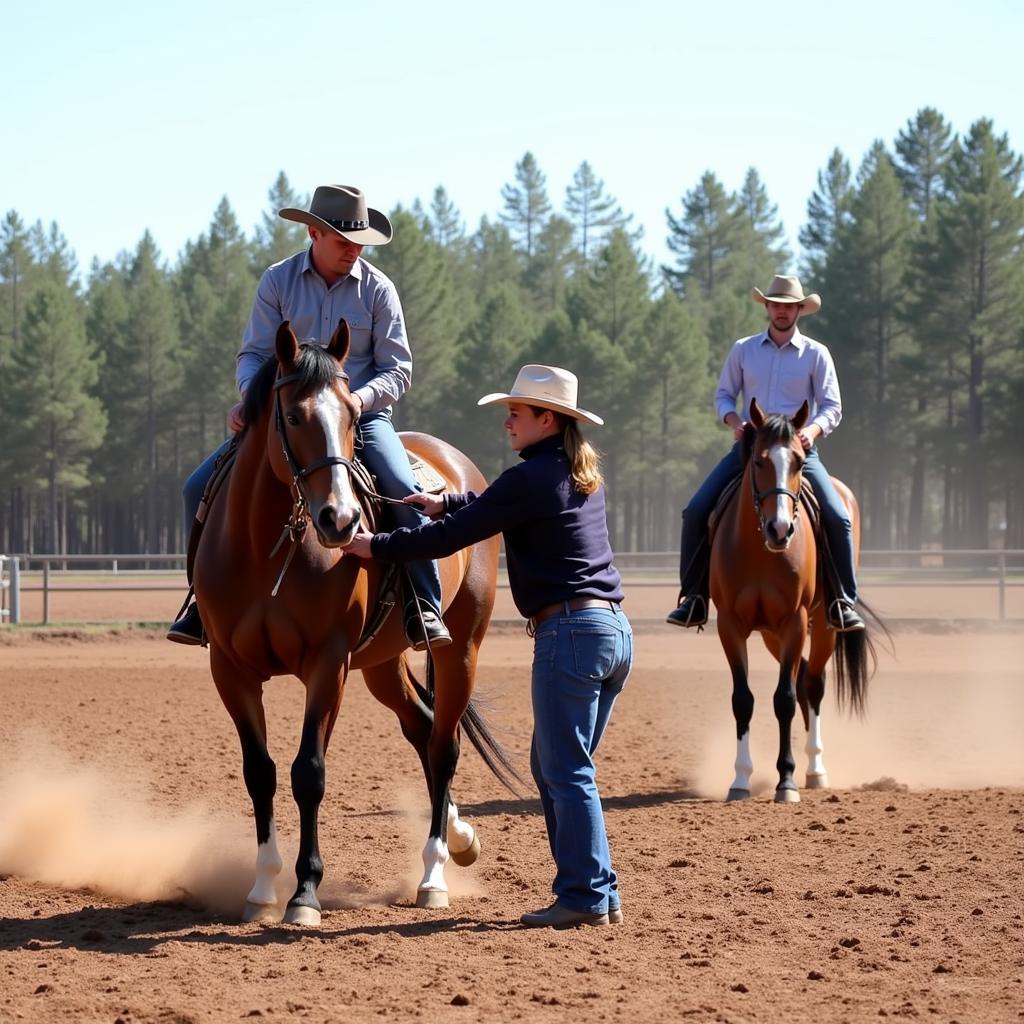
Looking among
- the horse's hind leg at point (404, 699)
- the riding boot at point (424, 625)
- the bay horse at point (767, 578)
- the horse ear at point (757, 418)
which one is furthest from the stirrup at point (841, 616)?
the riding boot at point (424, 625)

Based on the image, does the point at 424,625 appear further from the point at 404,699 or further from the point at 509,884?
the point at 509,884

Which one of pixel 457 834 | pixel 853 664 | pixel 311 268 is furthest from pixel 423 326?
pixel 457 834

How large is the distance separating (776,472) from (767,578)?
906 mm

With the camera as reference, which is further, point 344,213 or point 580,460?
point 344,213

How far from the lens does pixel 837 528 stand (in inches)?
408

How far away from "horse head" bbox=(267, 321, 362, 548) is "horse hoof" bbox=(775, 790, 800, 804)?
4.94 m

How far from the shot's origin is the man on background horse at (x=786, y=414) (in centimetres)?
1036

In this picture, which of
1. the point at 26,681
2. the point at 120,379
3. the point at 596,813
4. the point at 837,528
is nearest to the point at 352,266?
the point at 596,813

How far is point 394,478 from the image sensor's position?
657cm

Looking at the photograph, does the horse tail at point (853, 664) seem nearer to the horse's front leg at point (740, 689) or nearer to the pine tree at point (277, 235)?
the horse's front leg at point (740, 689)

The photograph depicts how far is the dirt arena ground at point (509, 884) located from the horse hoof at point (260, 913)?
7 centimetres

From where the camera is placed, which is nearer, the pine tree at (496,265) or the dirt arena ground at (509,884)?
the dirt arena ground at (509,884)

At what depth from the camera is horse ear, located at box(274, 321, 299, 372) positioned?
5.79 m

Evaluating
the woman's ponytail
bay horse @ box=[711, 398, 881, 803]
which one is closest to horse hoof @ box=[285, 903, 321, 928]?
the woman's ponytail
